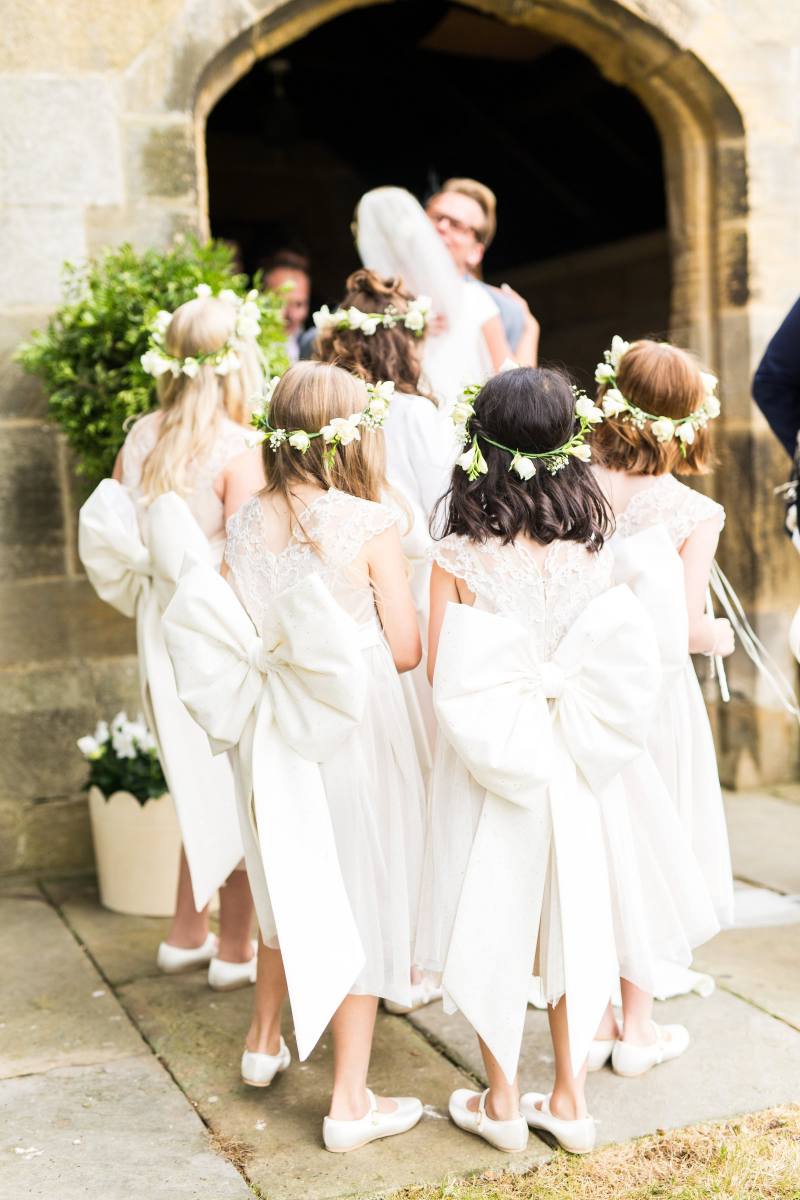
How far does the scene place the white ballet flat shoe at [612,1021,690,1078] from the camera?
3.02 meters

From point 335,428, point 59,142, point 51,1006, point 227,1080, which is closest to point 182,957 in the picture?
point 51,1006

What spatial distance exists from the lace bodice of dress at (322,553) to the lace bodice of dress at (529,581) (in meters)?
0.18

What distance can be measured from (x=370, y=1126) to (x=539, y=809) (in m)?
0.77

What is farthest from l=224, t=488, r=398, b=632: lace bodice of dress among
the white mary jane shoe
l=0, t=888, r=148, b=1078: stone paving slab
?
l=0, t=888, r=148, b=1078: stone paving slab

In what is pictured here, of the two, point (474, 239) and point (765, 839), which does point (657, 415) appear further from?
point (765, 839)

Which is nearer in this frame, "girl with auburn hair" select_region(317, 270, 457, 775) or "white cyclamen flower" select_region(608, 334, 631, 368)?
"white cyclamen flower" select_region(608, 334, 631, 368)

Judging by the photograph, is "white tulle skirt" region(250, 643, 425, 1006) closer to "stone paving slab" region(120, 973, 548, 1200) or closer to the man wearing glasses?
"stone paving slab" region(120, 973, 548, 1200)

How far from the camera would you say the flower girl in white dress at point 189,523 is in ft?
11.3

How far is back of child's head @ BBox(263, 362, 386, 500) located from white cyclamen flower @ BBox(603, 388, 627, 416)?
610 mm

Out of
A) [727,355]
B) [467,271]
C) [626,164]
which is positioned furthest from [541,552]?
[626,164]

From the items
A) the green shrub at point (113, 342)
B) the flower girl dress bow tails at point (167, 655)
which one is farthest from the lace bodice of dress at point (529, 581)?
the green shrub at point (113, 342)

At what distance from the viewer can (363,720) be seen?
110 inches

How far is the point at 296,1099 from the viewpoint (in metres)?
2.96

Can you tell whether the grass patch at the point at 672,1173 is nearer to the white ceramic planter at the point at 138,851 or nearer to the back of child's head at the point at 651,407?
the back of child's head at the point at 651,407
